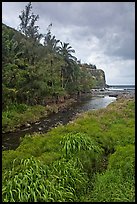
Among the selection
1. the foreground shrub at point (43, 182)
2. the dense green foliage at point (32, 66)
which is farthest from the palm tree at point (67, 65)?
the foreground shrub at point (43, 182)

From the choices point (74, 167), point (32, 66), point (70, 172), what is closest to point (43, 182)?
point (70, 172)

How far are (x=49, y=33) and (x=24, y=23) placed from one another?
611cm

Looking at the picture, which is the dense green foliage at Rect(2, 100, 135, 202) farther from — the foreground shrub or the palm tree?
the palm tree

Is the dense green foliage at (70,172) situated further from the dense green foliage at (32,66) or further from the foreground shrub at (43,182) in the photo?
the dense green foliage at (32,66)

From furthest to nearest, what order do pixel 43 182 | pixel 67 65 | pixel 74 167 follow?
pixel 67 65 < pixel 74 167 < pixel 43 182

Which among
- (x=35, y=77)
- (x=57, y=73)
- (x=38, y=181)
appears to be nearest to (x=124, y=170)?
(x=38, y=181)

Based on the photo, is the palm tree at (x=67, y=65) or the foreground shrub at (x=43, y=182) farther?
the palm tree at (x=67, y=65)

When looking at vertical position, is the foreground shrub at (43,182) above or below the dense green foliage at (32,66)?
below

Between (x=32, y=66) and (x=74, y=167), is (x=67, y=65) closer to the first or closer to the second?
(x=32, y=66)

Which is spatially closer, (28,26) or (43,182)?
(43,182)

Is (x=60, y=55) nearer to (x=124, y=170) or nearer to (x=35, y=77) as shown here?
(x=35, y=77)

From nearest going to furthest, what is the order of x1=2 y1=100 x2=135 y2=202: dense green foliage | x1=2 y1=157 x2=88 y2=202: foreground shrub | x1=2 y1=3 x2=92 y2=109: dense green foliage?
x1=2 y1=157 x2=88 y2=202: foreground shrub, x1=2 y1=100 x2=135 y2=202: dense green foliage, x1=2 y1=3 x2=92 y2=109: dense green foliage

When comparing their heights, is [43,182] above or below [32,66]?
below

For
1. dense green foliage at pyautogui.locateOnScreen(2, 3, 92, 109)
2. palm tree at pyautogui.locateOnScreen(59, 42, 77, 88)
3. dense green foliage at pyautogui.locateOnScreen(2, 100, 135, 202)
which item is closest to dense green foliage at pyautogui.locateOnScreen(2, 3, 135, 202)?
dense green foliage at pyautogui.locateOnScreen(2, 100, 135, 202)
